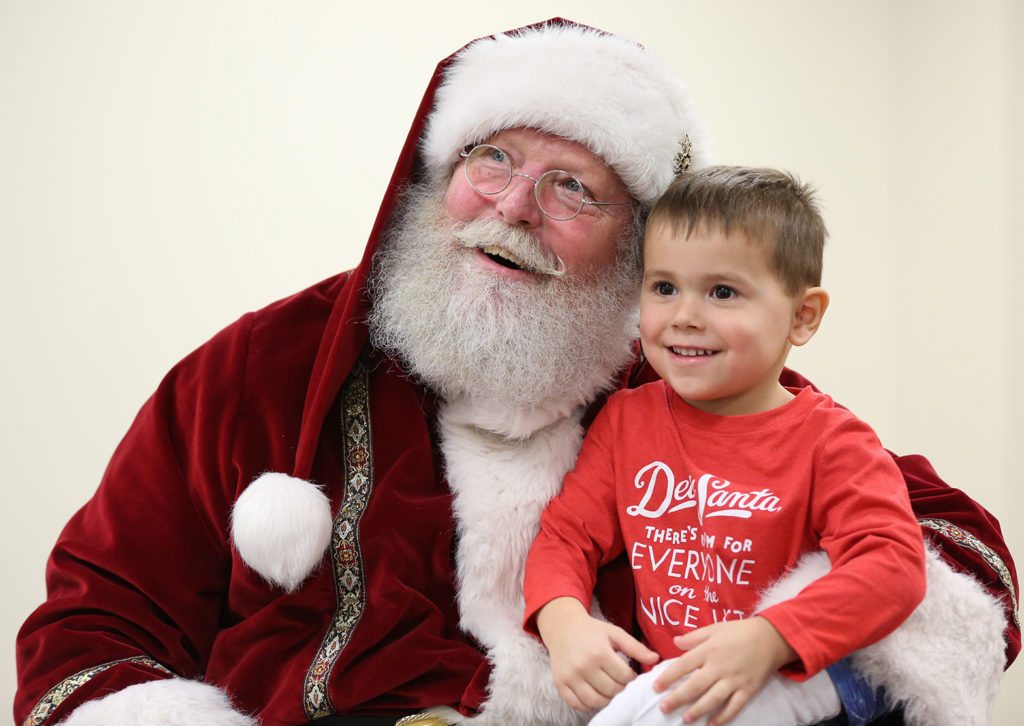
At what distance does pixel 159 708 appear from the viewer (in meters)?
1.43

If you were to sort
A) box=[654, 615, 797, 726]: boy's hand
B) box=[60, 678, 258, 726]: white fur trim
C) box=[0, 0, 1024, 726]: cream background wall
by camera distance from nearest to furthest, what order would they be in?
1. box=[654, 615, 797, 726]: boy's hand
2. box=[60, 678, 258, 726]: white fur trim
3. box=[0, 0, 1024, 726]: cream background wall

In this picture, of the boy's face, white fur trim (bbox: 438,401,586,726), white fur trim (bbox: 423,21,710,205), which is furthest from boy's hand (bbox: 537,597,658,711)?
white fur trim (bbox: 423,21,710,205)

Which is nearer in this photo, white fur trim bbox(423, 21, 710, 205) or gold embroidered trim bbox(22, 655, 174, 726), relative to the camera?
gold embroidered trim bbox(22, 655, 174, 726)

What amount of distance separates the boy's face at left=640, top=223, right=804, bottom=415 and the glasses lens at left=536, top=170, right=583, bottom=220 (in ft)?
0.79

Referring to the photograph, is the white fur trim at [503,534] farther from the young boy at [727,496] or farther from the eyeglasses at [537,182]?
the eyeglasses at [537,182]

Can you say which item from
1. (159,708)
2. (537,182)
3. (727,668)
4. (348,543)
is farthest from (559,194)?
(159,708)

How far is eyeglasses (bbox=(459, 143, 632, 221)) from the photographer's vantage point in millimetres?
1661

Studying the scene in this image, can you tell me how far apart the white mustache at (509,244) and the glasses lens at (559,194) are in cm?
7

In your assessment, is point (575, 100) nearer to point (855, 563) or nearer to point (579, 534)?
point (579, 534)

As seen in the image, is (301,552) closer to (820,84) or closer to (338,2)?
(338,2)

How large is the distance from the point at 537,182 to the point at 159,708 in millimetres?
1052

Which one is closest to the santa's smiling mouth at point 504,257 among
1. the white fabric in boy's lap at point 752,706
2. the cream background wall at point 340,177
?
the white fabric in boy's lap at point 752,706

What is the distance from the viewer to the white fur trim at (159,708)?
1419mm

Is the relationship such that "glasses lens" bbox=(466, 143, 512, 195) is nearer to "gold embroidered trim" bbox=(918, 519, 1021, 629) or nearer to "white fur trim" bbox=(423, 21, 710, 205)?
"white fur trim" bbox=(423, 21, 710, 205)
